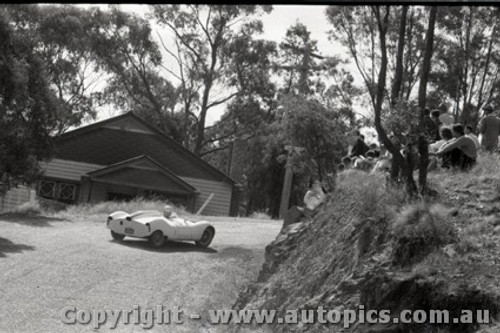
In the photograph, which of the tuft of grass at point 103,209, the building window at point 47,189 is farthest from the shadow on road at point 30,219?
the building window at point 47,189

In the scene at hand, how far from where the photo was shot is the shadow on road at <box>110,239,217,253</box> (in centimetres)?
2364

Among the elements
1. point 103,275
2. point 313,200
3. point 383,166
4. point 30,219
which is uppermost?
point 383,166

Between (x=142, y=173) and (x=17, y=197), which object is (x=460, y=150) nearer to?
(x=142, y=173)

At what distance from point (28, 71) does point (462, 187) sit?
18666mm

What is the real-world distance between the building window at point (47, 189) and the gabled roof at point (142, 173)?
125 inches

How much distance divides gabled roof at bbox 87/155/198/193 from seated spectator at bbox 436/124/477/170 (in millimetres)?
27959

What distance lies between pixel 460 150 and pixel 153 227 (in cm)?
1092

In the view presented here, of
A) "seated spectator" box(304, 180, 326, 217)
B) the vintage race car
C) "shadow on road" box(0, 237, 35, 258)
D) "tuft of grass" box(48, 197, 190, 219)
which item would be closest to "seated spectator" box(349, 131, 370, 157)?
"seated spectator" box(304, 180, 326, 217)

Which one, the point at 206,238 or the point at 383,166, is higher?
the point at 383,166

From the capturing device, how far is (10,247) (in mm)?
20656

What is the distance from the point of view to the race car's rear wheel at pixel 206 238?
83.4 ft

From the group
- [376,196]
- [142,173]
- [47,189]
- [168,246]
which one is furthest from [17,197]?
[376,196]

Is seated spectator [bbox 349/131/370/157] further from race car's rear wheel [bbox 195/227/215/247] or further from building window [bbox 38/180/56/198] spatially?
building window [bbox 38/180/56/198]

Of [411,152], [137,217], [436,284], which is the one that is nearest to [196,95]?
[137,217]
